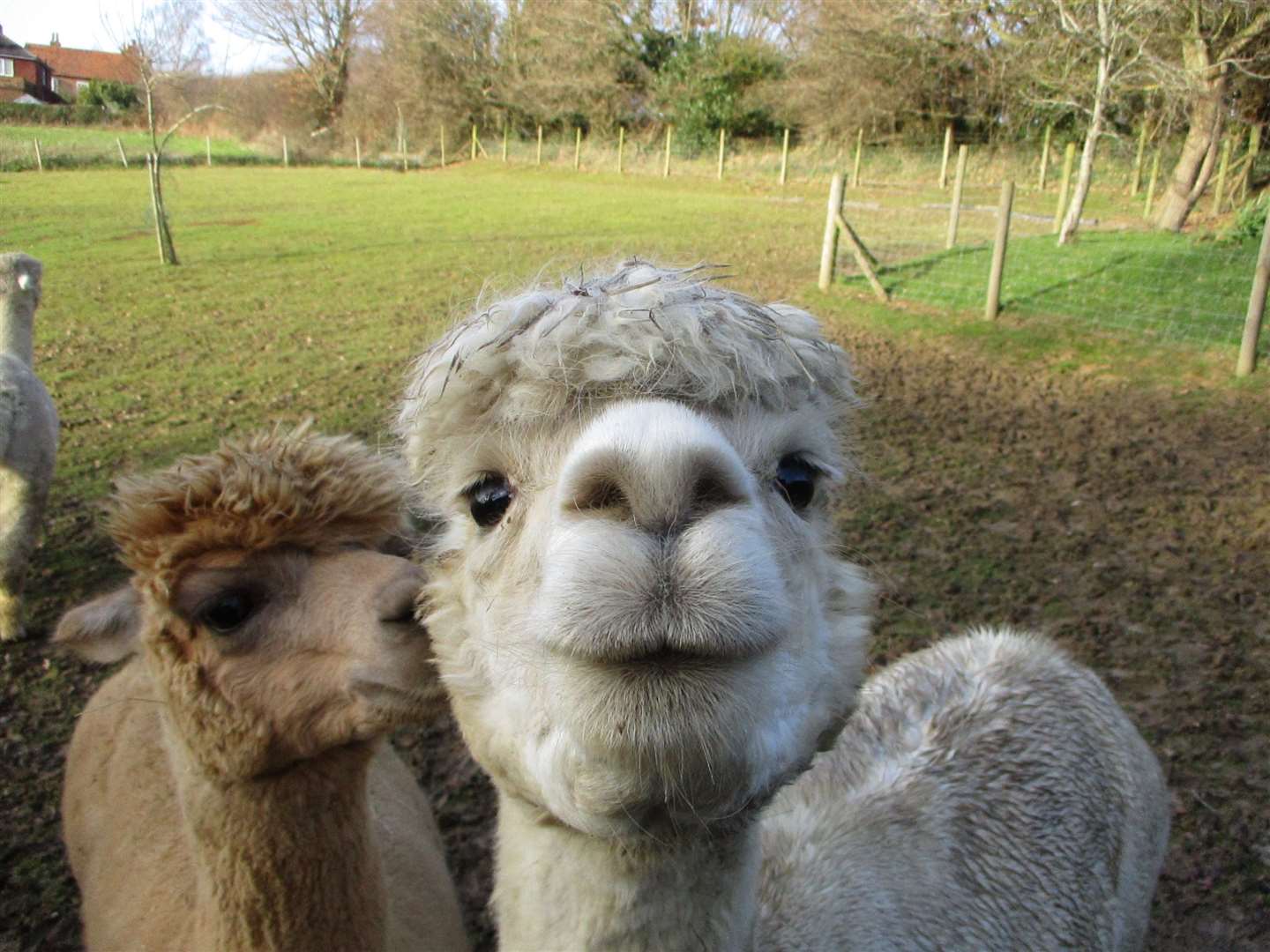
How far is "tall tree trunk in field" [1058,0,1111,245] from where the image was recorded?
52.4 feet

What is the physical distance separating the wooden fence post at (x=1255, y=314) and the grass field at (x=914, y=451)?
45 centimetres

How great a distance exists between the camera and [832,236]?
13578 millimetres

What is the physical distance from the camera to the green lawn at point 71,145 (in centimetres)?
766

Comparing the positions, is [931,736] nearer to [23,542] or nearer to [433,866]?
[433,866]

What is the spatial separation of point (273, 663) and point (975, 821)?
82.3 inches

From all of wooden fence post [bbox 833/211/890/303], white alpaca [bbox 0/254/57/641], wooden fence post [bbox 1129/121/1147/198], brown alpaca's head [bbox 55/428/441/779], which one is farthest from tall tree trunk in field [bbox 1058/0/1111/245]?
brown alpaca's head [bbox 55/428/441/779]

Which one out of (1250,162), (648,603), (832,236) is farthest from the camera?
(1250,162)

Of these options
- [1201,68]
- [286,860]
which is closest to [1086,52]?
[1201,68]

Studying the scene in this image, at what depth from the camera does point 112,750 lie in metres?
3.29

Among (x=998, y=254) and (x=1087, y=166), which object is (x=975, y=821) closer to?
(x=998, y=254)

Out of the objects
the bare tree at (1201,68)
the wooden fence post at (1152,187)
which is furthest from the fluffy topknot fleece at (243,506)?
the wooden fence post at (1152,187)

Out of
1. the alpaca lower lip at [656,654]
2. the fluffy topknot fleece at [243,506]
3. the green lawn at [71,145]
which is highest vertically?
the green lawn at [71,145]

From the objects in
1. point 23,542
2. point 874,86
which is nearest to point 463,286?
point 23,542

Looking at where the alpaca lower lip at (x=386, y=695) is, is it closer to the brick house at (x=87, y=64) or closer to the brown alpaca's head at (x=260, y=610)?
the brown alpaca's head at (x=260, y=610)
